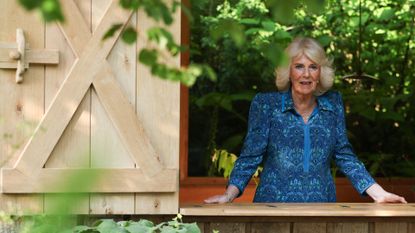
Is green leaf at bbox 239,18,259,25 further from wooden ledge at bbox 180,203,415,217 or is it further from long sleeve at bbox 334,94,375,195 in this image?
wooden ledge at bbox 180,203,415,217

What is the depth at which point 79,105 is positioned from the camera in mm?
3658

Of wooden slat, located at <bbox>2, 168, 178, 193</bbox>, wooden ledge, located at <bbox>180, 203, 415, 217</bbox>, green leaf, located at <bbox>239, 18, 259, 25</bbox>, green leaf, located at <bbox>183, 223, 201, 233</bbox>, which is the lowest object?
green leaf, located at <bbox>183, 223, 201, 233</bbox>

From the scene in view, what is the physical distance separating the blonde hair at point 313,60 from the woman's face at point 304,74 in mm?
20

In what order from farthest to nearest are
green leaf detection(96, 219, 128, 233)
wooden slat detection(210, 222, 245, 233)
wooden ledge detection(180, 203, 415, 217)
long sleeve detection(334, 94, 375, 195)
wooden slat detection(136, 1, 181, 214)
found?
long sleeve detection(334, 94, 375, 195), wooden slat detection(210, 222, 245, 233), wooden ledge detection(180, 203, 415, 217), wooden slat detection(136, 1, 181, 214), green leaf detection(96, 219, 128, 233)

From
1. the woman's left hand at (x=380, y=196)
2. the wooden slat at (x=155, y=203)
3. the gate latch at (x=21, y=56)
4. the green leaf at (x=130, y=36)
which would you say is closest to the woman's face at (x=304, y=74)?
the woman's left hand at (x=380, y=196)

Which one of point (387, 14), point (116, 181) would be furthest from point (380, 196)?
point (387, 14)

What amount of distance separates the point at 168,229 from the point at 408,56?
4308 millimetres

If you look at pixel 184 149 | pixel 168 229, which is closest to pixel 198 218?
pixel 168 229

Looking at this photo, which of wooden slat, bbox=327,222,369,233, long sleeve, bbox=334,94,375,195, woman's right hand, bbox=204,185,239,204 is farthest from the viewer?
long sleeve, bbox=334,94,375,195

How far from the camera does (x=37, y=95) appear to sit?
3631 mm

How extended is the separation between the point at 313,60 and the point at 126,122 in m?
1.15

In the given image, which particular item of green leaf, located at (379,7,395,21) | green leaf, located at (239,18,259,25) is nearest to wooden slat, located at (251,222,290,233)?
green leaf, located at (239,18,259,25)

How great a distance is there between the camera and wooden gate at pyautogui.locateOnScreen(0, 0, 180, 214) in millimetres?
3615

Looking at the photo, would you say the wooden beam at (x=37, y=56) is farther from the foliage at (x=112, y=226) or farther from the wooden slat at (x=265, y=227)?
the wooden slat at (x=265, y=227)
